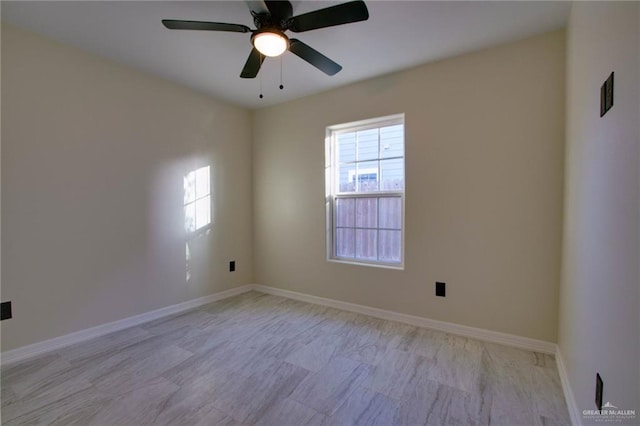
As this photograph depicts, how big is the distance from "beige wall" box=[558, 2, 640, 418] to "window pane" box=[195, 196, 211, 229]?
11.0 ft

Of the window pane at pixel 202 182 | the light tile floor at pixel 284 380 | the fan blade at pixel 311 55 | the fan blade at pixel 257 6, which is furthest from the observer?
the window pane at pixel 202 182

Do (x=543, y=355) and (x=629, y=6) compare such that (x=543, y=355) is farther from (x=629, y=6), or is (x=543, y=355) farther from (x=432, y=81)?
(x=432, y=81)

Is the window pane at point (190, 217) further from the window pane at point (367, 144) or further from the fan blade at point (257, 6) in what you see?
the fan blade at point (257, 6)

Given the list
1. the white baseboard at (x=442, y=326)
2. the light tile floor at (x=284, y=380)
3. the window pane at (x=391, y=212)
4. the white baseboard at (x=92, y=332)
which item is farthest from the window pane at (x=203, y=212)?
the window pane at (x=391, y=212)

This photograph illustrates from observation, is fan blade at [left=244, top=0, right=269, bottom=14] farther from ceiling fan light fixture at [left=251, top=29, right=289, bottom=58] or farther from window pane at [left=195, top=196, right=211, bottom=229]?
window pane at [left=195, top=196, right=211, bottom=229]

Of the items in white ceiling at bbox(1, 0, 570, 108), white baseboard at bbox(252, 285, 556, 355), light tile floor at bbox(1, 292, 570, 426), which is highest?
white ceiling at bbox(1, 0, 570, 108)

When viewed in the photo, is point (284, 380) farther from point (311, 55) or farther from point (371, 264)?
point (311, 55)

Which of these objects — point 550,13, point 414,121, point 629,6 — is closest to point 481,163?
point 414,121

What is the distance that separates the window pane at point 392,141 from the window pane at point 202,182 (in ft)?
6.74

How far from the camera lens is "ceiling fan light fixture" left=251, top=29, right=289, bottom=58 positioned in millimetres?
1740

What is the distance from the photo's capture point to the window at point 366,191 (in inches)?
115

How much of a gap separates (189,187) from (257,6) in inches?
81.1

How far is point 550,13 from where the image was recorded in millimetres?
1950

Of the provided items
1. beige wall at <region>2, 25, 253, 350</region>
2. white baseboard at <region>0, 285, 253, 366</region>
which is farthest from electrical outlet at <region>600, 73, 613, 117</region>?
white baseboard at <region>0, 285, 253, 366</region>
